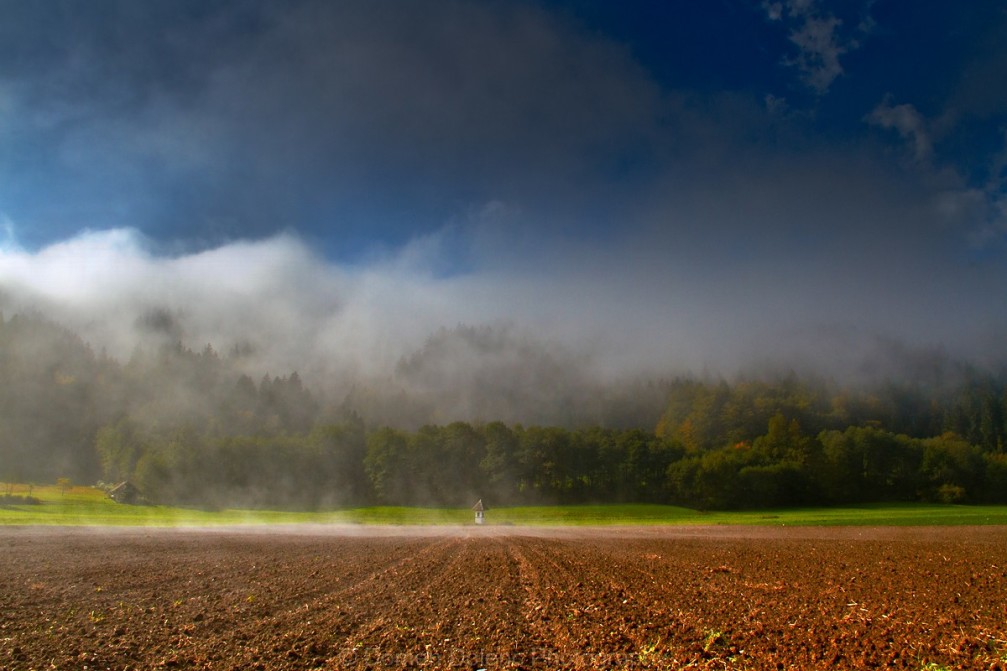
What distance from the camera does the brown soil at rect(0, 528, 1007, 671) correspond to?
10.6 metres

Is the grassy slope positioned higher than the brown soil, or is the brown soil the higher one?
the brown soil

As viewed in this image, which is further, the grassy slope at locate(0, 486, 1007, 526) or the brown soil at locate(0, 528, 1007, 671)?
the grassy slope at locate(0, 486, 1007, 526)

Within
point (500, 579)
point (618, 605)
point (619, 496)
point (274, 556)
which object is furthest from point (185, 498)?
point (618, 605)

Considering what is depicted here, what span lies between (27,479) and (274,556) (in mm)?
121066

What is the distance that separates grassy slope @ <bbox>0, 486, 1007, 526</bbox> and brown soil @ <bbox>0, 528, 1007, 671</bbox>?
1782 inches

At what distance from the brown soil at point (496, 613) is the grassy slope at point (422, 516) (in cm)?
4526

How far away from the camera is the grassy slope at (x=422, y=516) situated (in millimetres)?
65312

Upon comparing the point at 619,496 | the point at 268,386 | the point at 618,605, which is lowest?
the point at 619,496

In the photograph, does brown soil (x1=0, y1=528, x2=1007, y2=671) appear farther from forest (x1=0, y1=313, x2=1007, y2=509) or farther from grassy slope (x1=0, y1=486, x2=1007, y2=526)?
forest (x1=0, y1=313, x2=1007, y2=509)

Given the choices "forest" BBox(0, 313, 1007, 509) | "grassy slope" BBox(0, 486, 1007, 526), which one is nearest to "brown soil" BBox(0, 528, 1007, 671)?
"grassy slope" BBox(0, 486, 1007, 526)

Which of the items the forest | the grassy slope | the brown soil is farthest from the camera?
the forest

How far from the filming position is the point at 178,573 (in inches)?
838

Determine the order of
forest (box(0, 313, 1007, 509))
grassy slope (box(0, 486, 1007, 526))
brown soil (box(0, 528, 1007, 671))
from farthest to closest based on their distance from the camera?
1. forest (box(0, 313, 1007, 509))
2. grassy slope (box(0, 486, 1007, 526))
3. brown soil (box(0, 528, 1007, 671))

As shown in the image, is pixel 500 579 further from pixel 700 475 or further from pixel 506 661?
pixel 700 475
